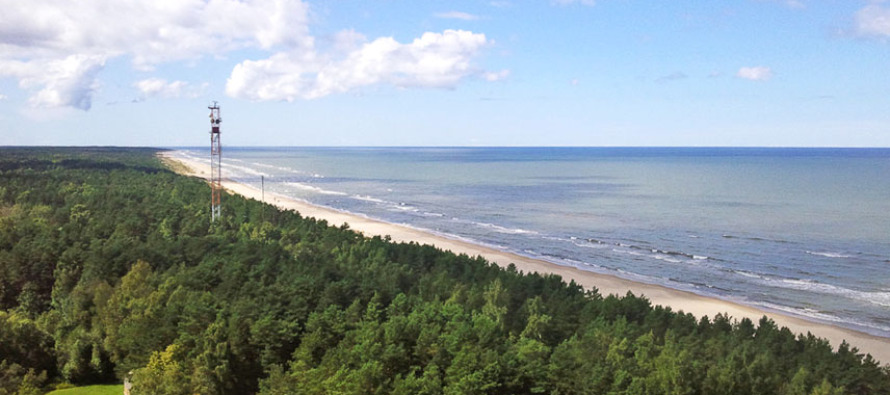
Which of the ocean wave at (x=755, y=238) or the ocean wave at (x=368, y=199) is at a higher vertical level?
the ocean wave at (x=755, y=238)

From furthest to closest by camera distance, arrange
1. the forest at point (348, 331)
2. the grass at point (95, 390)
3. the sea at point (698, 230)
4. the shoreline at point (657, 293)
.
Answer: the sea at point (698, 230) < the shoreline at point (657, 293) < the grass at point (95, 390) < the forest at point (348, 331)

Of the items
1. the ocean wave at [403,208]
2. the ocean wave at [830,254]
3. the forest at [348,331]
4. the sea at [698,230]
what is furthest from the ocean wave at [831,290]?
the ocean wave at [403,208]

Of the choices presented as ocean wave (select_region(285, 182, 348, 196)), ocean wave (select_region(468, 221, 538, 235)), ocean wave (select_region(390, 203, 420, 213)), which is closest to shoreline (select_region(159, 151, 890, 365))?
ocean wave (select_region(468, 221, 538, 235))

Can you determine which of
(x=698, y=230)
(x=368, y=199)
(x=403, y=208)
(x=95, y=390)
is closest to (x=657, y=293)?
(x=698, y=230)

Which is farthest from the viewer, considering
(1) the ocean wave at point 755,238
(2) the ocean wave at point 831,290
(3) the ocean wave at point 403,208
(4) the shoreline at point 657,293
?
(3) the ocean wave at point 403,208

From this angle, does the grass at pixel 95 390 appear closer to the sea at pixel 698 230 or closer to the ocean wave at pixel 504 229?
the sea at pixel 698 230

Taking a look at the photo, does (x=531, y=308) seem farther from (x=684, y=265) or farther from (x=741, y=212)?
(x=741, y=212)

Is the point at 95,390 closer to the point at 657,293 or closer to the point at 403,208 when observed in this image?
the point at 657,293
